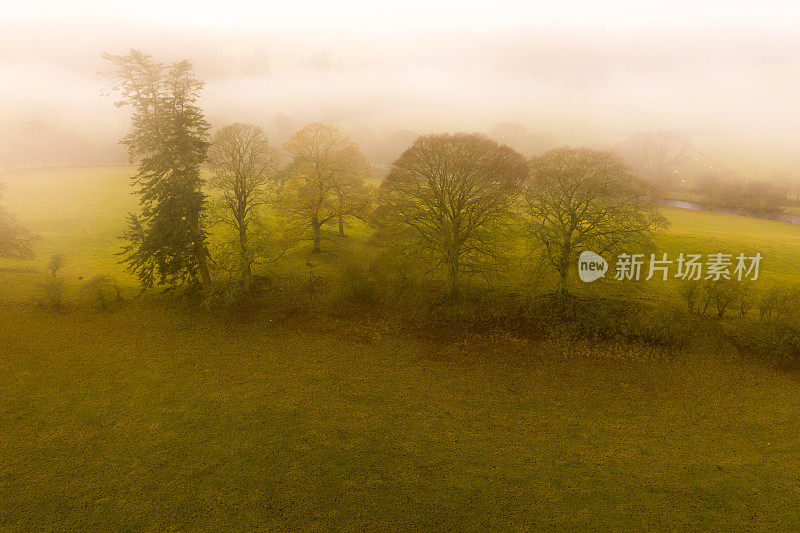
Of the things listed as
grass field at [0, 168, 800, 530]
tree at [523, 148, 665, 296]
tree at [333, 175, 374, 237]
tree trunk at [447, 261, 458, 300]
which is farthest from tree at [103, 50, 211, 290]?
tree at [523, 148, 665, 296]

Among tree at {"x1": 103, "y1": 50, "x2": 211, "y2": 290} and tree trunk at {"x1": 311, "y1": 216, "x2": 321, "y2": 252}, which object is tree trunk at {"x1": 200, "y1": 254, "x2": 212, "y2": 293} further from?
tree trunk at {"x1": 311, "y1": 216, "x2": 321, "y2": 252}

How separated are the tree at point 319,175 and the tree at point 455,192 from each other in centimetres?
1018

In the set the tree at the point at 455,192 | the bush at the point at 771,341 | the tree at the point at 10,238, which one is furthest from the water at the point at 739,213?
the tree at the point at 10,238

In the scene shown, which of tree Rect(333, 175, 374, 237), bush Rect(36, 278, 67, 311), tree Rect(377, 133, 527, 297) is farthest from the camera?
tree Rect(333, 175, 374, 237)

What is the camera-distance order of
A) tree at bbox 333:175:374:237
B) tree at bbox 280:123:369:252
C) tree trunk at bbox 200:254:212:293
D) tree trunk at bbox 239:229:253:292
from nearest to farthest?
tree trunk at bbox 239:229:253:292, tree trunk at bbox 200:254:212:293, tree at bbox 280:123:369:252, tree at bbox 333:175:374:237

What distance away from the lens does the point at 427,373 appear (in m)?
22.5

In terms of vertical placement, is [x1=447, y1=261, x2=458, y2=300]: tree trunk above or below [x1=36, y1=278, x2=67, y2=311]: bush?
above

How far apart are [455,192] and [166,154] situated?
805 inches

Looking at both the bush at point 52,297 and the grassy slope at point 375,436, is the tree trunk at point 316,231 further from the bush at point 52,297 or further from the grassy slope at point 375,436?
the bush at point 52,297

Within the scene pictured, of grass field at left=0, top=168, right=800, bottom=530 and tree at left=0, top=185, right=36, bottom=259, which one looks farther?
tree at left=0, top=185, right=36, bottom=259

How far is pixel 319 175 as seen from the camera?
38031mm

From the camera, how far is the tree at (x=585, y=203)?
2455 centimetres

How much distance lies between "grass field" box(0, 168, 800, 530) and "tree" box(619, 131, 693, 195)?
2877 inches

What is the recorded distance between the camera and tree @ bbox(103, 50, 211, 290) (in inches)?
993
